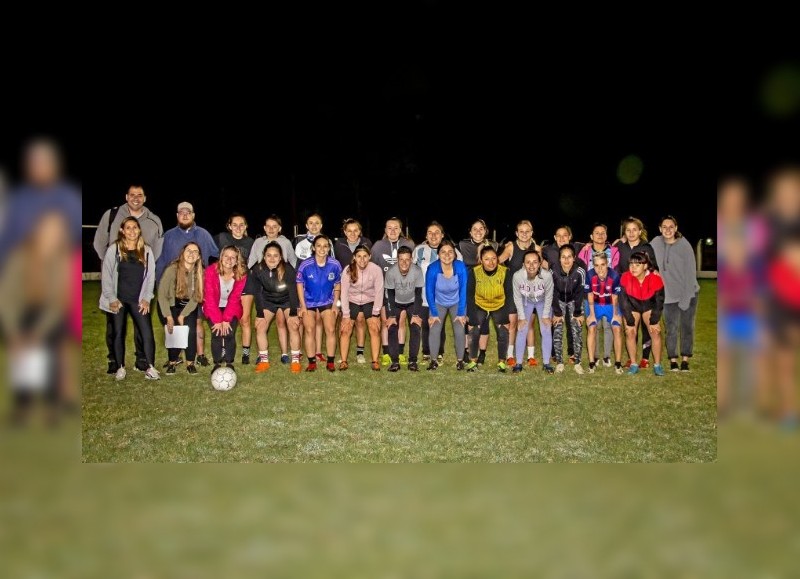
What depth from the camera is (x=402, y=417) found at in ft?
19.8

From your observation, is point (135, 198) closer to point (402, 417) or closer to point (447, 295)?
point (447, 295)

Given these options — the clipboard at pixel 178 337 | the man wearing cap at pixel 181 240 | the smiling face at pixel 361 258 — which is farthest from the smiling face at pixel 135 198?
the smiling face at pixel 361 258

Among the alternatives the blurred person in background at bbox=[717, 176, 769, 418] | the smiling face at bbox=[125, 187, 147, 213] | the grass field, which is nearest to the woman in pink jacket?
the grass field

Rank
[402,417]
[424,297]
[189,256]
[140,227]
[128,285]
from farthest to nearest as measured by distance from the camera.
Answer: [424,297], [189,256], [140,227], [128,285], [402,417]

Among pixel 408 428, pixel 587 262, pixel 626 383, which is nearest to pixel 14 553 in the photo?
pixel 408 428

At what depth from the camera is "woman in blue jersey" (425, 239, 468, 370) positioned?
825 cm

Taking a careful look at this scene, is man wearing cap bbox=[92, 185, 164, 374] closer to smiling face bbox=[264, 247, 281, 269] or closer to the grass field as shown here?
the grass field

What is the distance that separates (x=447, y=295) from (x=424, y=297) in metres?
0.30

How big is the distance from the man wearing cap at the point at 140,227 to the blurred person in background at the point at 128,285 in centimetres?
13

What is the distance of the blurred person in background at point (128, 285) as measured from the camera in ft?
24.2

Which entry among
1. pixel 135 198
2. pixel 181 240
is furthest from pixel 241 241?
pixel 135 198

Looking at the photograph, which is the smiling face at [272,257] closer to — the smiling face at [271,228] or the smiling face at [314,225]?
the smiling face at [271,228]

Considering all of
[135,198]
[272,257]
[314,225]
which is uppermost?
[135,198]

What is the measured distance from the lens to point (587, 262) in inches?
333
